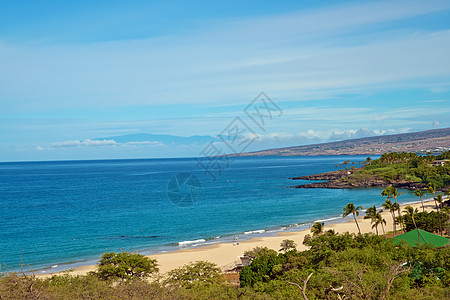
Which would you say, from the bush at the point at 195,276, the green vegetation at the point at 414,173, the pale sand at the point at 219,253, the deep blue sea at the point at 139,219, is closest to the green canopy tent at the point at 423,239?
the pale sand at the point at 219,253

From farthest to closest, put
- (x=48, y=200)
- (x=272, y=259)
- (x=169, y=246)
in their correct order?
1. (x=48, y=200)
2. (x=169, y=246)
3. (x=272, y=259)

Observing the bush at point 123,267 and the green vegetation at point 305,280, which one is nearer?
the green vegetation at point 305,280

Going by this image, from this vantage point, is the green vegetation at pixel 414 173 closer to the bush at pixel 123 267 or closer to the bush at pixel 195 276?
the bush at pixel 195 276

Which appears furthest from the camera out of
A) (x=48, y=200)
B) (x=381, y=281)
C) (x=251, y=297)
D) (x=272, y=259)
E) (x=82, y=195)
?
(x=82, y=195)

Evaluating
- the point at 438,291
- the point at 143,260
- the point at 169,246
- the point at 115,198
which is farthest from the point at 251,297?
the point at 115,198

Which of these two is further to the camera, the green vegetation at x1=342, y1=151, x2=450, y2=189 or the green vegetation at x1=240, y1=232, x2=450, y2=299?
the green vegetation at x1=342, y1=151, x2=450, y2=189

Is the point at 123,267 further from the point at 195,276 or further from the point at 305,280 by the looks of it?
the point at 305,280

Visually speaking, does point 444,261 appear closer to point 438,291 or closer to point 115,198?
point 438,291

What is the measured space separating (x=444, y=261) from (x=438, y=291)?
182 inches

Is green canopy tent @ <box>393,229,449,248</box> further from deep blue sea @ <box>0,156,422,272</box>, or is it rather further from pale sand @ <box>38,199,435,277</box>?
deep blue sea @ <box>0,156,422,272</box>

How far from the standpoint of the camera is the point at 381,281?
722 inches

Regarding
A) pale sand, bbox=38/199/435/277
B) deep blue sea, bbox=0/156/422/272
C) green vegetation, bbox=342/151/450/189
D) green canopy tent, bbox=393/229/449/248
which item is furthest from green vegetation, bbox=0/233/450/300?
green vegetation, bbox=342/151/450/189

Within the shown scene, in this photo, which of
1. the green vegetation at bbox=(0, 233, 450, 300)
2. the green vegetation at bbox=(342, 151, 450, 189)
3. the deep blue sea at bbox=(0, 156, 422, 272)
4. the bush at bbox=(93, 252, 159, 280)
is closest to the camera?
the green vegetation at bbox=(0, 233, 450, 300)

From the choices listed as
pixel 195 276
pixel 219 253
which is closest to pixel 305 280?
pixel 195 276
